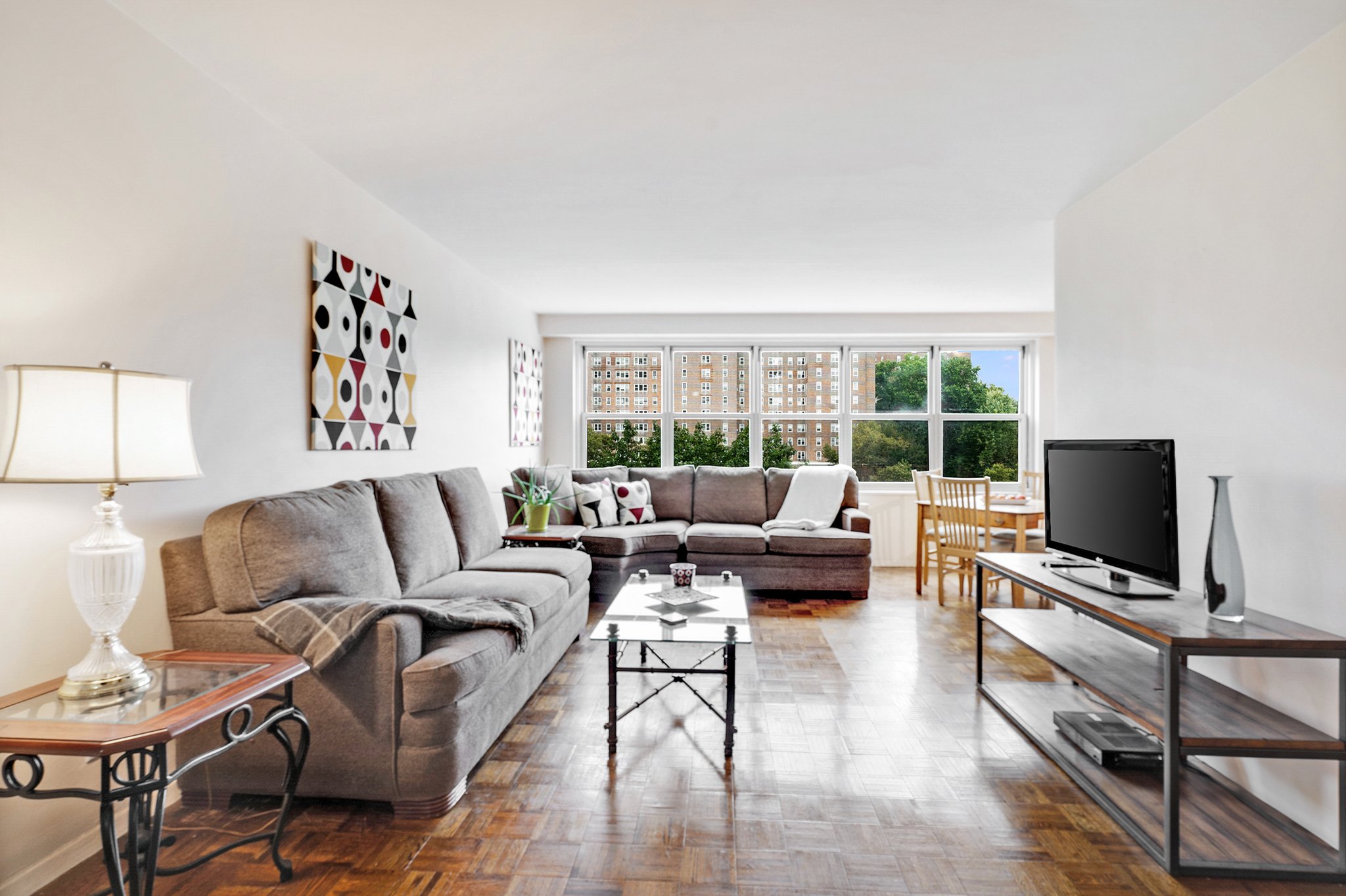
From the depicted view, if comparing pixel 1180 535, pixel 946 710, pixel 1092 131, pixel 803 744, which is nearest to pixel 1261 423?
pixel 1180 535

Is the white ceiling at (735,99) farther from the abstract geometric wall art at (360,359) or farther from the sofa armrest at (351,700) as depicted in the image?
the sofa armrest at (351,700)

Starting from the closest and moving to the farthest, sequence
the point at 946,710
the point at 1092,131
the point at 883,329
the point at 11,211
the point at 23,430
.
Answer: the point at 23,430
the point at 11,211
the point at 1092,131
the point at 946,710
the point at 883,329

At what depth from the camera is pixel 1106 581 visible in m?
2.65

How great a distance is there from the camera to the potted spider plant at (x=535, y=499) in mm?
4695

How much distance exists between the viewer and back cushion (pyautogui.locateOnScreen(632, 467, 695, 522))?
20.1 feet

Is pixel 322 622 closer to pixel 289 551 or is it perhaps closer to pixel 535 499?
pixel 289 551

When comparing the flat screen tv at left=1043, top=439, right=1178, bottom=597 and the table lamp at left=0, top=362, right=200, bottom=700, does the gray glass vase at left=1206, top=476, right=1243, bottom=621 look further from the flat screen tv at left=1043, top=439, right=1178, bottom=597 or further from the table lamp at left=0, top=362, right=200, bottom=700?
the table lamp at left=0, top=362, right=200, bottom=700

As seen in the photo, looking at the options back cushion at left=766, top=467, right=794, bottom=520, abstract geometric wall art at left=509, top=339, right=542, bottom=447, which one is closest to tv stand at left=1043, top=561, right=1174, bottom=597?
back cushion at left=766, top=467, right=794, bottom=520

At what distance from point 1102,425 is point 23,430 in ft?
12.5

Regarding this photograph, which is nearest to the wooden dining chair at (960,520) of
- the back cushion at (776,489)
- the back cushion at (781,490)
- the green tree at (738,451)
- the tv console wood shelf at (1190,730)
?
the back cushion at (781,490)

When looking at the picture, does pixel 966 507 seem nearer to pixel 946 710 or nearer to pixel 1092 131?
pixel 946 710

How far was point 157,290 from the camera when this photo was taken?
2.10 m

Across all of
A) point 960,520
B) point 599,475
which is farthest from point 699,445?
point 960,520

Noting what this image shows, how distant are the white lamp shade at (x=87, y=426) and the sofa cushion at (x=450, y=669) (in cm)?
87
